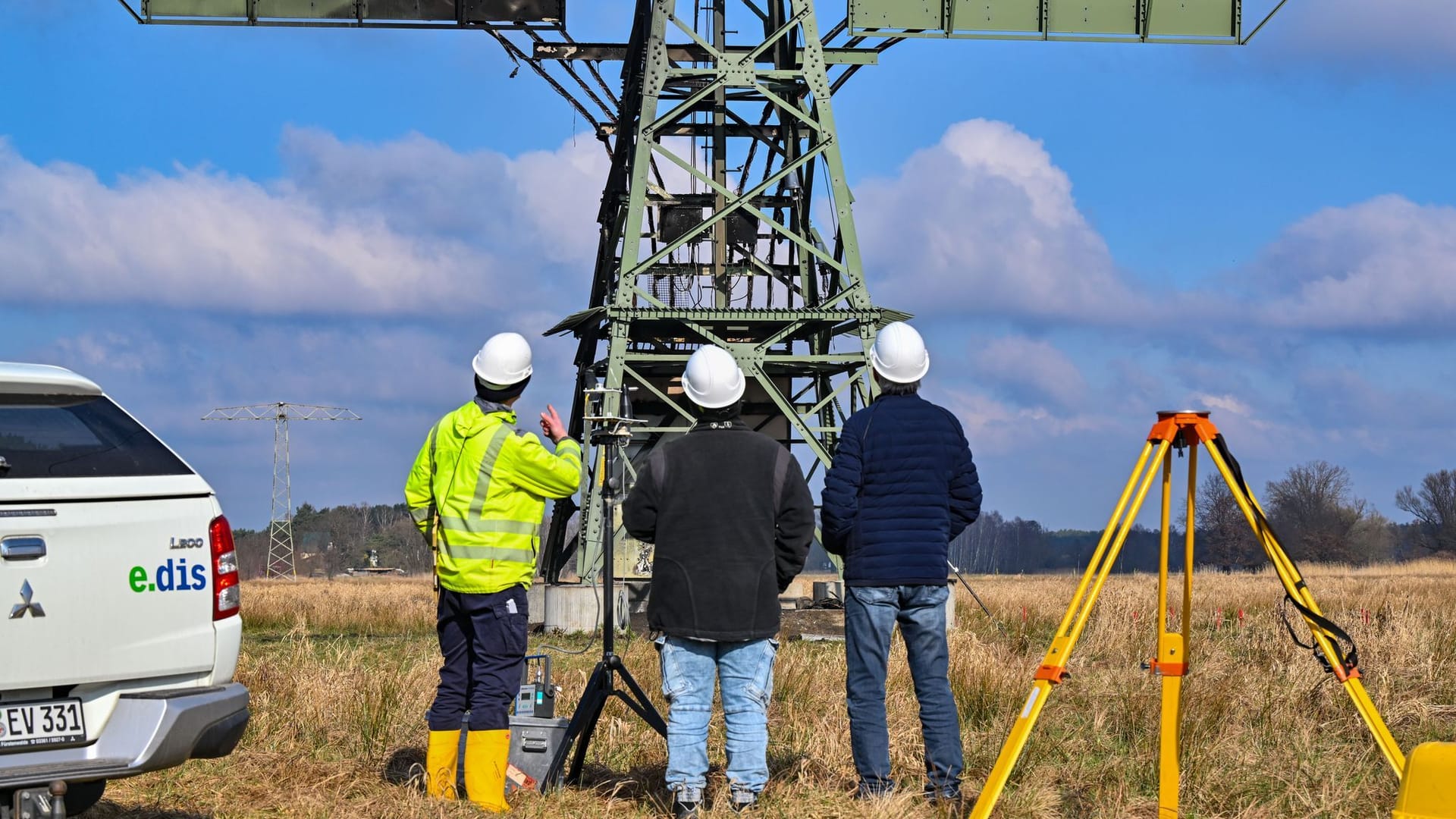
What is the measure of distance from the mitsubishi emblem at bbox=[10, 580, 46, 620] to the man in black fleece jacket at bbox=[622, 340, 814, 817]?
7.59 feet

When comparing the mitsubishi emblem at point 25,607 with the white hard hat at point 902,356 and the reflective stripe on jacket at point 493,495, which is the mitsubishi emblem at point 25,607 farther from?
the white hard hat at point 902,356

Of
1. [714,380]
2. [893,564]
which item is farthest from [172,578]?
[893,564]

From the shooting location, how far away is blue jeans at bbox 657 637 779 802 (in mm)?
6395

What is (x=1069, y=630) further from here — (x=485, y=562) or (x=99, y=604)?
(x=99, y=604)

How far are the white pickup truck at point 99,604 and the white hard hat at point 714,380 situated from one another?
202cm

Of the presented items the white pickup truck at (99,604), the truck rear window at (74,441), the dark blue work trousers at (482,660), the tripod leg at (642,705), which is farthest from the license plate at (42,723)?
the tripod leg at (642,705)

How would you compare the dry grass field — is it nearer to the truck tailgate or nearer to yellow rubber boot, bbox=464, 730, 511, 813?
yellow rubber boot, bbox=464, 730, 511, 813

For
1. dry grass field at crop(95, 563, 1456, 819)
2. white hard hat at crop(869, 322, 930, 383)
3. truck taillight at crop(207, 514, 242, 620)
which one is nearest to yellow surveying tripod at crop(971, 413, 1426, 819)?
dry grass field at crop(95, 563, 1456, 819)

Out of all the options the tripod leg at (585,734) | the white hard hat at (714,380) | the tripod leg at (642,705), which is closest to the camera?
the white hard hat at (714,380)

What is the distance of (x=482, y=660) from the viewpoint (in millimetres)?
6926

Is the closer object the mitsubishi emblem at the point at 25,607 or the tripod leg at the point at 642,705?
the mitsubishi emblem at the point at 25,607

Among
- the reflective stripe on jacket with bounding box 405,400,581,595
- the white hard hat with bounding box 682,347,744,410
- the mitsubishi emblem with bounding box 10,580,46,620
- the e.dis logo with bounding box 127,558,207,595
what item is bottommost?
the mitsubishi emblem with bounding box 10,580,46,620

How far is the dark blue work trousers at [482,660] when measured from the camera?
22.5 feet

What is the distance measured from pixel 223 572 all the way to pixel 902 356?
10.0ft
